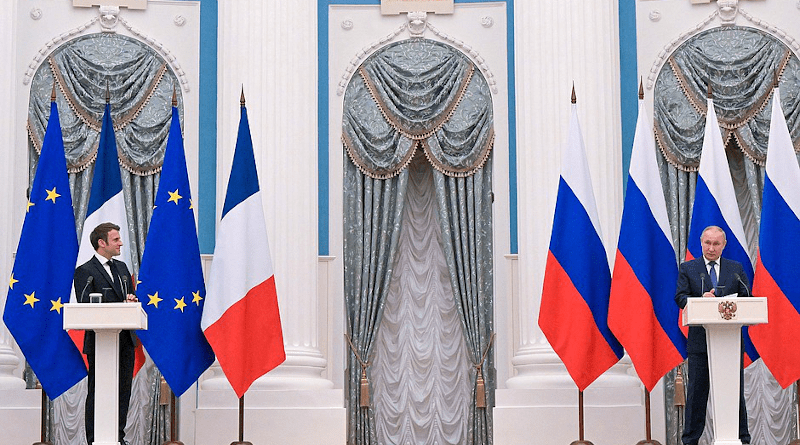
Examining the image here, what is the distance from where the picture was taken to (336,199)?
1096cm

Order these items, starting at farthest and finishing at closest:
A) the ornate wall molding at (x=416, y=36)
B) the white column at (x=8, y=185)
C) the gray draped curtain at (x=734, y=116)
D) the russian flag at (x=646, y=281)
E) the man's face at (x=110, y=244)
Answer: the ornate wall molding at (x=416, y=36), the gray draped curtain at (x=734, y=116), the white column at (x=8, y=185), the russian flag at (x=646, y=281), the man's face at (x=110, y=244)

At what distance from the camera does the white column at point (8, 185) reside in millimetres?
10047

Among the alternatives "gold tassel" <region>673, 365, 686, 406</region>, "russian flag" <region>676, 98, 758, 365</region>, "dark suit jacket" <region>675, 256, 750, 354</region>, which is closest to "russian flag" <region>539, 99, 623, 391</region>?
"russian flag" <region>676, 98, 758, 365</region>

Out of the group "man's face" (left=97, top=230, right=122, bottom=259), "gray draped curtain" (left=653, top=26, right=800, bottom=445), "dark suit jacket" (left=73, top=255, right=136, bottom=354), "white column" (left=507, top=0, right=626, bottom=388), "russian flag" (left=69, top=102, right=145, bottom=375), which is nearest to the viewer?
"dark suit jacket" (left=73, top=255, right=136, bottom=354)

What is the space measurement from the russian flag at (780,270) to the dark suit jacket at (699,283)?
37cm

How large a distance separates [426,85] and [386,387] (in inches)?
99.8

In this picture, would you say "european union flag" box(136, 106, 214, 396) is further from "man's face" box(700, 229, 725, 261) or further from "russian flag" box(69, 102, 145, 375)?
"man's face" box(700, 229, 725, 261)

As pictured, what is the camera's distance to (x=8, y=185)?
10.4 meters

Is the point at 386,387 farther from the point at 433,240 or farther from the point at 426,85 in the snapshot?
the point at 426,85

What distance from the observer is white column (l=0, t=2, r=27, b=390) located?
10047 mm

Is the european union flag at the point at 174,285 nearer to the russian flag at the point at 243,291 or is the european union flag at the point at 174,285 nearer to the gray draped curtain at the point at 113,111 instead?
the russian flag at the point at 243,291

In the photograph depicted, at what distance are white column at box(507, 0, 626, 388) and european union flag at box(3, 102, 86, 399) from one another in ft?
11.4

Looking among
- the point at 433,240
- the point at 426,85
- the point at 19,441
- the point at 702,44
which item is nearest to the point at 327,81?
the point at 426,85

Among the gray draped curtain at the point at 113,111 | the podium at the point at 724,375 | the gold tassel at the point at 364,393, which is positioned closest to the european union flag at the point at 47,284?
the gray draped curtain at the point at 113,111
